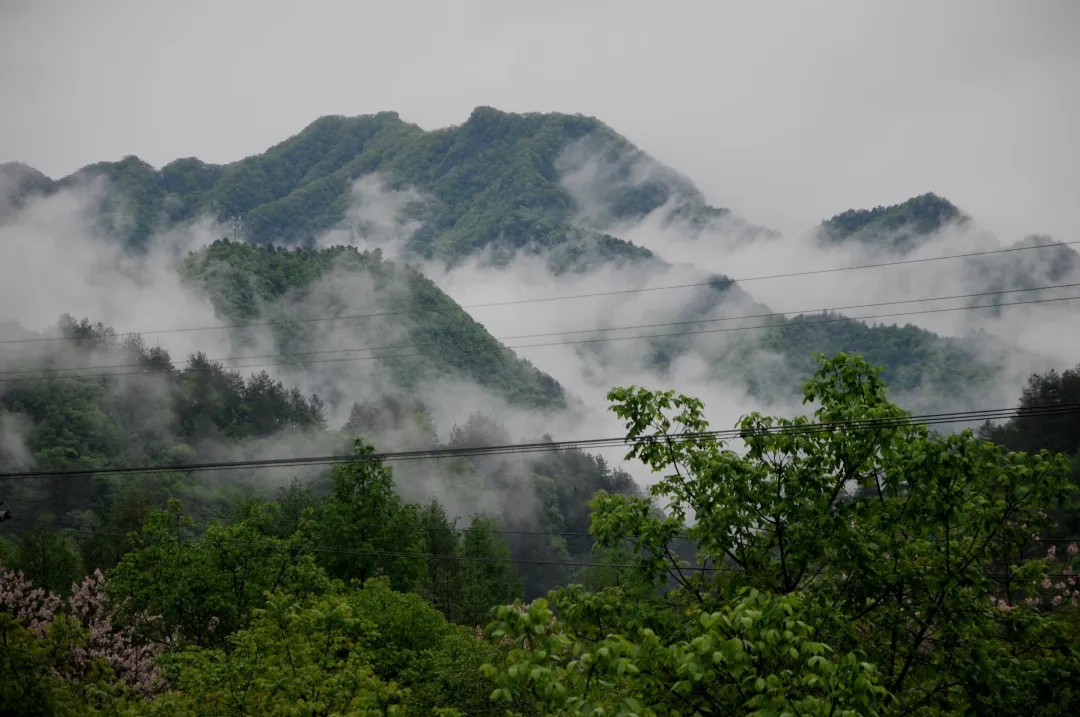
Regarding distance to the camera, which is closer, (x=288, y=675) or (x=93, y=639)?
(x=288, y=675)

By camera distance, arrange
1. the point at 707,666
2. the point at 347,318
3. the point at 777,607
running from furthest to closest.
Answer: the point at 347,318 → the point at 707,666 → the point at 777,607

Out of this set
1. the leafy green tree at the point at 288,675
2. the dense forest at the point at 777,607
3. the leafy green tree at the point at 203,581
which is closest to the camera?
the dense forest at the point at 777,607

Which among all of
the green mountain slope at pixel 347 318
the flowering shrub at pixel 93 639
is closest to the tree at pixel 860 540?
the flowering shrub at pixel 93 639

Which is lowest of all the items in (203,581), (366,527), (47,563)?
(47,563)

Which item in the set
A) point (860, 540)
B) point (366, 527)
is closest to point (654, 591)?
point (860, 540)

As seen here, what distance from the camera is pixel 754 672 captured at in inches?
344

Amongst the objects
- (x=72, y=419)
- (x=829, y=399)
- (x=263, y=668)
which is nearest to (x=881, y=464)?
(x=829, y=399)

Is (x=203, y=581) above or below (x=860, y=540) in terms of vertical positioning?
below

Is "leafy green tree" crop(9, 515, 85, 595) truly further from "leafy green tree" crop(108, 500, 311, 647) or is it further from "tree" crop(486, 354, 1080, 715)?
"tree" crop(486, 354, 1080, 715)

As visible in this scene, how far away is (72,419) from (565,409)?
332 feet

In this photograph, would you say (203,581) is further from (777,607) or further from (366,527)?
(777,607)

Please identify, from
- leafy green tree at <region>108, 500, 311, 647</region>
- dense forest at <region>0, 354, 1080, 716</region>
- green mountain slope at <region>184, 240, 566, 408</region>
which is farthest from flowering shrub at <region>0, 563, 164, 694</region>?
green mountain slope at <region>184, 240, 566, 408</region>

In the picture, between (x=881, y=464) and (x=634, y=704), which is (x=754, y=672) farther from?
(x=881, y=464)

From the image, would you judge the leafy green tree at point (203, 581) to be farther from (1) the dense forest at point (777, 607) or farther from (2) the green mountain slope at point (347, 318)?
(2) the green mountain slope at point (347, 318)
